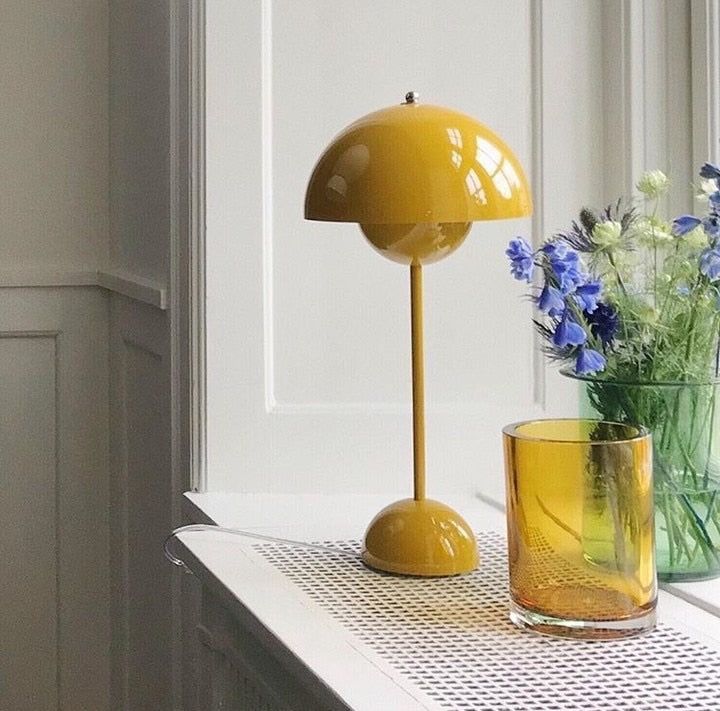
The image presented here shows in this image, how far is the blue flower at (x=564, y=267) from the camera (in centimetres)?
125

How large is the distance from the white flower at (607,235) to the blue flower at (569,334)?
4.3 inches

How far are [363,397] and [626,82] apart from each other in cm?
54

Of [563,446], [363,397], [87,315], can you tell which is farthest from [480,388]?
[87,315]

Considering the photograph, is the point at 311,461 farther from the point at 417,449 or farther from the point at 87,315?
the point at 87,315

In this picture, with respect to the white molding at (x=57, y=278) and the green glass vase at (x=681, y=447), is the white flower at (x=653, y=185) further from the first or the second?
the white molding at (x=57, y=278)

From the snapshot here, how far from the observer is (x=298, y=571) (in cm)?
141

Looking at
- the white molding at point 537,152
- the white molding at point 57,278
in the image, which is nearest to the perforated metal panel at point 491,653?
the white molding at point 537,152

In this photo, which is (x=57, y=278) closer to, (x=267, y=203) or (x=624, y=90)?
(x=267, y=203)

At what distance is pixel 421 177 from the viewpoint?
132 centimetres

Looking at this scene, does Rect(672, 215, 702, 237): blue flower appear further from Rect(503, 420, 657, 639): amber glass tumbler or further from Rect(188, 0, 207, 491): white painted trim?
Rect(188, 0, 207, 491): white painted trim

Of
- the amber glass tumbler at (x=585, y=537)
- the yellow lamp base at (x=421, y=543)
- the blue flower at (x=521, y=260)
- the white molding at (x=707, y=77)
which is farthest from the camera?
the white molding at (x=707, y=77)

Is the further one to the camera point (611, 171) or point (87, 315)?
point (87, 315)

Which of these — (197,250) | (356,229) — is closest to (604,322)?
(356,229)

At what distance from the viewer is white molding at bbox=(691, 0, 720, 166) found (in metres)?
1.75
